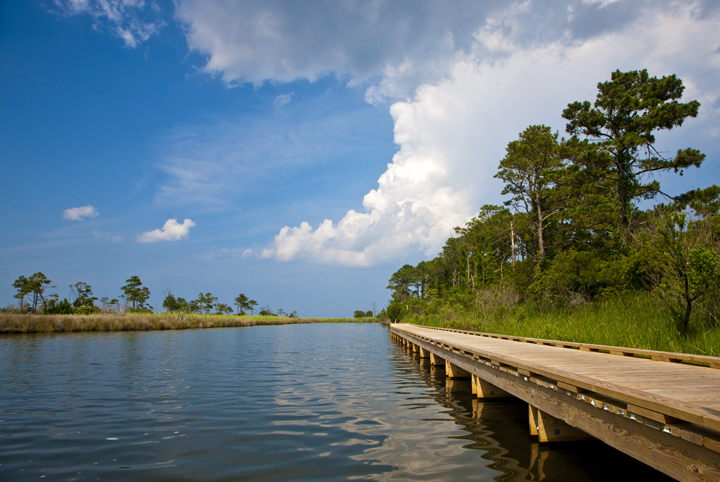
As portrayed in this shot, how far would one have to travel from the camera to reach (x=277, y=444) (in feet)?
16.4

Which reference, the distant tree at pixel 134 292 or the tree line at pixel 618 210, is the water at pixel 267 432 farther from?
the distant tree at pixel 134 292

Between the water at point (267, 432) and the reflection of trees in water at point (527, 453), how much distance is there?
2 cm

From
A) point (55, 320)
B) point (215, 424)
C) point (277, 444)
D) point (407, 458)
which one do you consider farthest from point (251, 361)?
point (55, 320)

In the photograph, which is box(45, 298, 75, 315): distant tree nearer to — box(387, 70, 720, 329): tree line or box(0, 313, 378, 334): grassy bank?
box(0, 313, 378, 334): grassy bank

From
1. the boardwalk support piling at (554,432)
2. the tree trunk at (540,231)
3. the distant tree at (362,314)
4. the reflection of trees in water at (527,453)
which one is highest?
the tree trunk at (540,231)

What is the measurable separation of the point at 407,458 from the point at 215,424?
119 inches

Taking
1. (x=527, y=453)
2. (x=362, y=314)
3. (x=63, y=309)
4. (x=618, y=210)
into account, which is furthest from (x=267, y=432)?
(x=362, y=314)

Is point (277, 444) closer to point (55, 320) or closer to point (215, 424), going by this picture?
point (215, 424)

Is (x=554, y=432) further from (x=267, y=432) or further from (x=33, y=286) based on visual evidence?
(x=33, y=286)

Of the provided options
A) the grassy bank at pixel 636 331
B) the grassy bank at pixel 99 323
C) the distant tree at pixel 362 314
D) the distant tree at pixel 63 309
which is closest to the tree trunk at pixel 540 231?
the grassy bank at pixel 636 331

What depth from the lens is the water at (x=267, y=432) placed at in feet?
13.6

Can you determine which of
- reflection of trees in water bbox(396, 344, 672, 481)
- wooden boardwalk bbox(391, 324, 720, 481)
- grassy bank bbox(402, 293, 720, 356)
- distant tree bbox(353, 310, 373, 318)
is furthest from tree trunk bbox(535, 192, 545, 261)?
distant tree bbox(353, 310, 373, 318)

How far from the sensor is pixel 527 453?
4.75 m

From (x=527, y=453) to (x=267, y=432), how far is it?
337 centimetres
